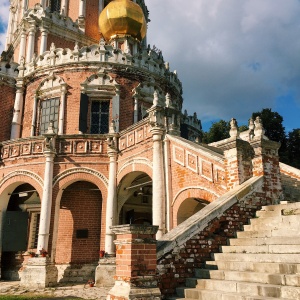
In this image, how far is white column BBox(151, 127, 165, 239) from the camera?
11766mm

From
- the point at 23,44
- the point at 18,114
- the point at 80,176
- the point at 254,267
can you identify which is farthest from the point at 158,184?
the point at 23,44

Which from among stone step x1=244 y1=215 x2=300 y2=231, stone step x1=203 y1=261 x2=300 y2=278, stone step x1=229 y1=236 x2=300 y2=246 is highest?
stone step x1=244 y1=215 x2=300 y2=231

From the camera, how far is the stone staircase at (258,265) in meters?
5.59

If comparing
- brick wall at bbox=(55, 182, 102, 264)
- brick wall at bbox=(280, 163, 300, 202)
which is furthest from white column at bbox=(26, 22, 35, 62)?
brick wall at bbox=(280, 163, 300, 202)

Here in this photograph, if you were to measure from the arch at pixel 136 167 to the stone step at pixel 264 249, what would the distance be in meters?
5.96

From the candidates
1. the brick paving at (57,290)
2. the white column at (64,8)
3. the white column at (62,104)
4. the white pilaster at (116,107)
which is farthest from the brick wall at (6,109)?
the brick paving at (57,290)

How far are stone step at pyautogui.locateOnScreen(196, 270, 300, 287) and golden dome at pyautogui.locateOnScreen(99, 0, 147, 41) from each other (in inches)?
698

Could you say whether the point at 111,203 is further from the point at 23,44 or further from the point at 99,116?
the point at 23,44

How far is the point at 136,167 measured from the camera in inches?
553

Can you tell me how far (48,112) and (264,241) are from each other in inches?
596

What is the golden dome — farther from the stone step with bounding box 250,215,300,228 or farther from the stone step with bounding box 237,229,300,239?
the stone step with bounding box 237,229,300,239

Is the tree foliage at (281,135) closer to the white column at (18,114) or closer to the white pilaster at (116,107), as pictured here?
the white pilaster at (116,107)

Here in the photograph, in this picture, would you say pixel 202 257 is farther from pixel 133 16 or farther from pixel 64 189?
pixel 133 16

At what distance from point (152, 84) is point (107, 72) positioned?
255 centimetres
